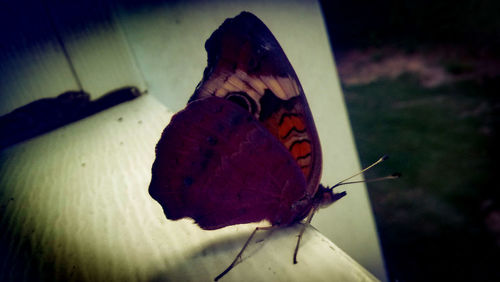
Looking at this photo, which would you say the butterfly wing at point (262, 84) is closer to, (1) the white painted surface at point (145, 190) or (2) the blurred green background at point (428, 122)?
(1) the white painted surface at point (145, 190)

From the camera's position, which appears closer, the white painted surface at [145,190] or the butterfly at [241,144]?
the white painted surface at [145,190]

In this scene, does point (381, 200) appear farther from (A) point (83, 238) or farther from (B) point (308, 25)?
(A) point (83, 238)

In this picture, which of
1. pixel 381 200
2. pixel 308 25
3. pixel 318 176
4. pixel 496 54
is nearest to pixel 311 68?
pixel 308 25

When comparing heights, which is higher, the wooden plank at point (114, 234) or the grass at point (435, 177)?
the wooden plank at point (114, 234)

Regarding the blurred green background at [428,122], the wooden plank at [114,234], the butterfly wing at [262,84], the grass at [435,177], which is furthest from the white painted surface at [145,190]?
the blurred green background at [428,122]

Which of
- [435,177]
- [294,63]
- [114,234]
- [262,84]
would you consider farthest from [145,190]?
[435,177]

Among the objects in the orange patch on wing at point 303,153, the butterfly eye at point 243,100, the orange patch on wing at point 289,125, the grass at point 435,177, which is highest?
the butterfly eye at point 243,100

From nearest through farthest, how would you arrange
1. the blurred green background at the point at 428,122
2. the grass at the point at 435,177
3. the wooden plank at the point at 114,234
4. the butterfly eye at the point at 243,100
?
the wooden plank at the point at 114,234, the butterfly eye at the point at 243,100, the grass at the point at 435,177, the blurred green background at the point at 428,122

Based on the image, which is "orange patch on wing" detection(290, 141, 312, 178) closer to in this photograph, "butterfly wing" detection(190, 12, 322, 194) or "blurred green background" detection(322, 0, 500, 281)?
"butterfly wing" detection(190, 12, 322, 194)

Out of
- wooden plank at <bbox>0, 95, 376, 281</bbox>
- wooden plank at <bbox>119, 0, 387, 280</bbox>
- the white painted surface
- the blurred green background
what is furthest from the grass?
wooden plank at <bbox>0, 95, 376, 281</bbox>
